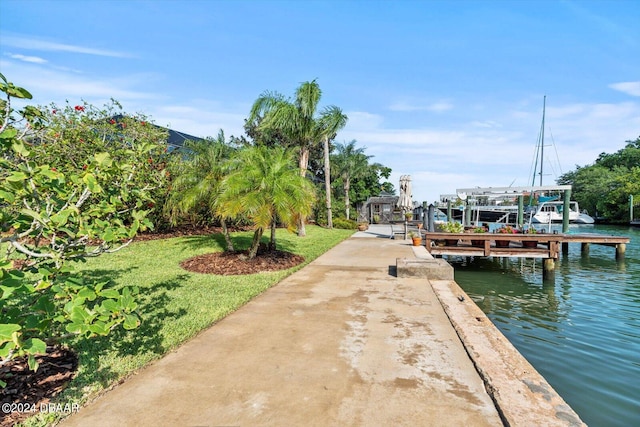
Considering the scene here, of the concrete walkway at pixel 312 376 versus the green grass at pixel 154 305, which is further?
the green grass at pixel 154 305

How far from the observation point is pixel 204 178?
34.6 feet

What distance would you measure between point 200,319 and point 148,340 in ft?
2.92

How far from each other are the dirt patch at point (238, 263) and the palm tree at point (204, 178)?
99cm

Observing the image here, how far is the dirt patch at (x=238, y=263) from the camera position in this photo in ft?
28.1

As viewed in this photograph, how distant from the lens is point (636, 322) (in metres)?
6.64

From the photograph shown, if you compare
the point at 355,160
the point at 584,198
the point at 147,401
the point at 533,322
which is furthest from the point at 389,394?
the point at 584,198

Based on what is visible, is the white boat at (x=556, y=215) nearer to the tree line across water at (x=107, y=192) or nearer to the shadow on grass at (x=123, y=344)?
the tree line across water at (x=107, y=192)

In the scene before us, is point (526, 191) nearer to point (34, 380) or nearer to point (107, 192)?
point (107, 192)

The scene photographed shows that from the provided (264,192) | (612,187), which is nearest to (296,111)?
(264,192)

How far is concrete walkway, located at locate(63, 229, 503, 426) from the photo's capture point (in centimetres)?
267

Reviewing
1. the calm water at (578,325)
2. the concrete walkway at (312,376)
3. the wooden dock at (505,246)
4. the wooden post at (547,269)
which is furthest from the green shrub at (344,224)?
the concrete walkway at (312,376)

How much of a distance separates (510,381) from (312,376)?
188 cm

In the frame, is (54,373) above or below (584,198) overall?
below

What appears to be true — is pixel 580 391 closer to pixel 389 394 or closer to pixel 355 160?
pixel 389 394
